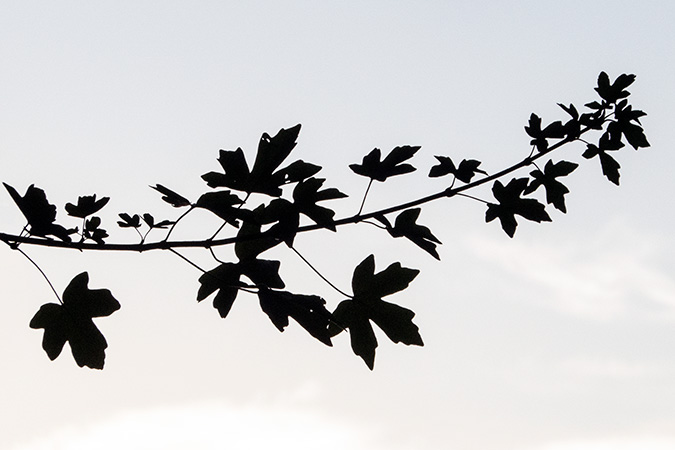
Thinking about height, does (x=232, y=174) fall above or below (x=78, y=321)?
above

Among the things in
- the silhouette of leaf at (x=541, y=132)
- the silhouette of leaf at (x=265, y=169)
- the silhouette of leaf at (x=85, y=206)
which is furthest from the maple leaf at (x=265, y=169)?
the silhouette of leaf at (x=541, y=132)

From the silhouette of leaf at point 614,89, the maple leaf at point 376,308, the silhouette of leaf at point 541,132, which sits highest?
the silhouette of leaf at point 614,89

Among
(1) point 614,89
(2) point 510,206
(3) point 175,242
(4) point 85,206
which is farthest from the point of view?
(1) point 614,89

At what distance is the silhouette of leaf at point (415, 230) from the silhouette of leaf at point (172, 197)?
748 mm

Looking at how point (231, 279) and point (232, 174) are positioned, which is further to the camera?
point (231, 279)

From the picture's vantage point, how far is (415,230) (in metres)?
2.63

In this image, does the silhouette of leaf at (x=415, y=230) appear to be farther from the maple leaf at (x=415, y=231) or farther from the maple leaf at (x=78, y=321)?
the maple leaf at (x=78, y=321)

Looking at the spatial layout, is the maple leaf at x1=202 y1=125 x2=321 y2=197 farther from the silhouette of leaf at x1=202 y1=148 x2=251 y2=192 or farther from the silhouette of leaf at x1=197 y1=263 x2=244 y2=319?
the silhouette of leaf at x1=197 y1=263 x2=244 y2=319

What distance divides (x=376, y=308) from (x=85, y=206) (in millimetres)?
1157

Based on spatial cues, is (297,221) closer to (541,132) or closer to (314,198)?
(314,198)

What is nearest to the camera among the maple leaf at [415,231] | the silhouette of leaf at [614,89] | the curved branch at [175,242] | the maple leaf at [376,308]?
the curved branch at [175,242]

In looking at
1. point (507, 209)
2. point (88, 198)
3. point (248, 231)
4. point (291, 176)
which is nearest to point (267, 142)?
point (291, 176)

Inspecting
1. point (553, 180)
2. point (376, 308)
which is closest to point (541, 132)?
point (553, 180)

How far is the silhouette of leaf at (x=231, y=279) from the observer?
101 inches
